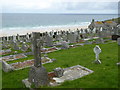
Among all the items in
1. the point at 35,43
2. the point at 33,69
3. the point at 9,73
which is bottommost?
the point at 9,73

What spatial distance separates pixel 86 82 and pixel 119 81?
1.68 metres

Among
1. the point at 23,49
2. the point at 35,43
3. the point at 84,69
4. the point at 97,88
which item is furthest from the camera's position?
the point at 23,49

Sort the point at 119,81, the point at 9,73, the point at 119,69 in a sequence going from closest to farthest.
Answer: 1. the point at 119,81
2. the point at 119,69
3. the point at 9,73

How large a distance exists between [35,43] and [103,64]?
5555mm

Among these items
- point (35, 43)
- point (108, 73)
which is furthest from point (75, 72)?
point (35, 43)

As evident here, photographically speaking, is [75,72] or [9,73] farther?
[9,73]

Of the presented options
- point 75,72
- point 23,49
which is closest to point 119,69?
point 75,72

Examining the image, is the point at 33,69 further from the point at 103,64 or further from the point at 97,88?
the point at 103,64

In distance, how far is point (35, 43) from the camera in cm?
809

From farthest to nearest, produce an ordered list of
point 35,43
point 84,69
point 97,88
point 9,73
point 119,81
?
point 9,73
point 84,69
point 35,43
point 119,81
point 97,88

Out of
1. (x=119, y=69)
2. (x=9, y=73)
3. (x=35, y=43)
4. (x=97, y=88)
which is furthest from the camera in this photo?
(x=9, y=73)

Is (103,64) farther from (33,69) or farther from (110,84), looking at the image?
(33,69)

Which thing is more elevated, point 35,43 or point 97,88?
point 35,43

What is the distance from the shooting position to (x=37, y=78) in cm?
786
